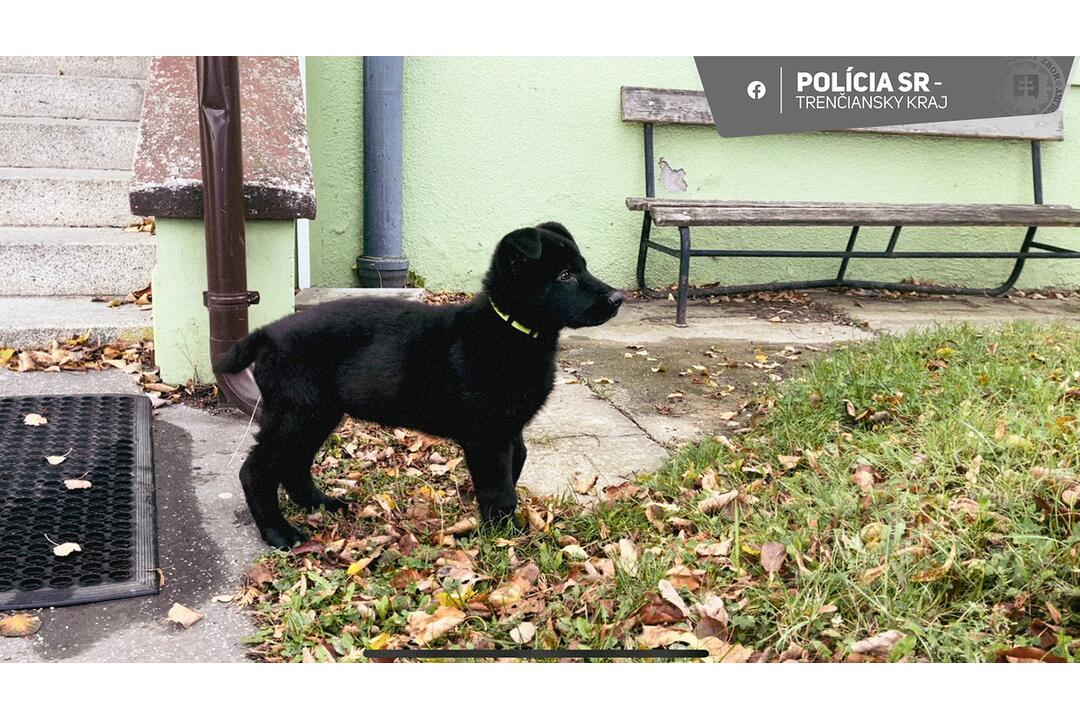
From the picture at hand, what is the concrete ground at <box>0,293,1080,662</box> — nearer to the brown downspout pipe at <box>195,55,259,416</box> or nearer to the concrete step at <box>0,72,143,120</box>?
the brown downspout pipe at <box>195,55,259,416</box>

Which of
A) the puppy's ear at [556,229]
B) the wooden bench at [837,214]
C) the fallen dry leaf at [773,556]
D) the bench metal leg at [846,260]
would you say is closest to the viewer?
the fallen dry leaf at [773,556]

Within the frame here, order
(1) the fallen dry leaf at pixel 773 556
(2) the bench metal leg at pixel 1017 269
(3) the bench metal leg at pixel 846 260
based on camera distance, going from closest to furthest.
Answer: (1) the fallen dry leaf at pixel 773 556, (3) the bench metal leg at pixel 846 260, (2) the bench metal leg at pixel 1017 269

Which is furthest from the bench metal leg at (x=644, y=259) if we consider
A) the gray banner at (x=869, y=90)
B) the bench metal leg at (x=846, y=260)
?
the bench metal leg at (x=846, y=260)

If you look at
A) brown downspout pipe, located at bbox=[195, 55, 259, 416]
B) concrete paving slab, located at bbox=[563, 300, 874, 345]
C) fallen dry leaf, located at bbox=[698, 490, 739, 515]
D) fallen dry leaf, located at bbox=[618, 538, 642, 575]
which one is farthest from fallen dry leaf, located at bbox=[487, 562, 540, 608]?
concrete paving slab, located at bbox=[563, 300, 874, 345]

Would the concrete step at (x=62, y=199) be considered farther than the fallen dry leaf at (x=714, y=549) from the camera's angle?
Yes

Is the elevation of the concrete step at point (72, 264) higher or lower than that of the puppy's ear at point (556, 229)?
lower

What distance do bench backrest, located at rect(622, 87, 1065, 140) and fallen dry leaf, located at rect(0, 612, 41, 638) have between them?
5164 millimetres

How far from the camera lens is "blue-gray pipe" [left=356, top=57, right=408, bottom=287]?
586 cm

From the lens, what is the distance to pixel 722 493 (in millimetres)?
3053

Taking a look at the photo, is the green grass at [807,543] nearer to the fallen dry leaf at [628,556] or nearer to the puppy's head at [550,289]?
the fallen dry leaf at [628,556]

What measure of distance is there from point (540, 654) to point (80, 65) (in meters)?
5.66

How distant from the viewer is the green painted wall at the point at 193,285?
13.2 ft

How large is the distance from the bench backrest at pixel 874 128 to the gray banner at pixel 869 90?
101 mm
